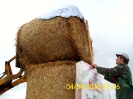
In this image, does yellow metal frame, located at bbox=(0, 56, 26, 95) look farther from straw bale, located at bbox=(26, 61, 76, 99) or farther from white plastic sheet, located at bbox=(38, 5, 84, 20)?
white plastic sheet, located at bbox=(38, 5, 84, 20)

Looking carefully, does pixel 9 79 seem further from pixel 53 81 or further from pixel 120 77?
pixel 120 77

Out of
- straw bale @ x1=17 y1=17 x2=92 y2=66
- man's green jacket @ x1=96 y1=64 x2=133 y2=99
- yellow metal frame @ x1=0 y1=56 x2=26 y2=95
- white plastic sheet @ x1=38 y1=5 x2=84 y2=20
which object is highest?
white plastic sheet @ x1=38 y1=5 x2=84 y2=20

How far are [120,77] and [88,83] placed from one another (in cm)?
61

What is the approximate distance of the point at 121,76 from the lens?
179 inches

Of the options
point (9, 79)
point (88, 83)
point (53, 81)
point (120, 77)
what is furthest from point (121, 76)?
point (9, 79)

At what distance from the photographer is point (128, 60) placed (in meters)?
4.74

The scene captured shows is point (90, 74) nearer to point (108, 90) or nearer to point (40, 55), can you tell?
point (108, 90)

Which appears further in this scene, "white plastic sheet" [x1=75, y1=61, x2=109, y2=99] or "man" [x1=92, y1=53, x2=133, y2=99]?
"white plastic sheet" [x1=75, y1=61, x2=109, y2=99]

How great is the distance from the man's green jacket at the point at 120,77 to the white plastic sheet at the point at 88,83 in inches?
14.0

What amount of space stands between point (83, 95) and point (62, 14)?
1.92 metres

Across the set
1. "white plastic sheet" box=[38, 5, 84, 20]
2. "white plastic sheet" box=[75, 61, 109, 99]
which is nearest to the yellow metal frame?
"white plastic sheet" box=[38, 5, 84, 20]

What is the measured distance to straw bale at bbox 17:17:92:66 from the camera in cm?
560

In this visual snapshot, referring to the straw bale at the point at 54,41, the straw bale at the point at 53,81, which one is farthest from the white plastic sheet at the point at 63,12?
the straw bale at the point at 53,81

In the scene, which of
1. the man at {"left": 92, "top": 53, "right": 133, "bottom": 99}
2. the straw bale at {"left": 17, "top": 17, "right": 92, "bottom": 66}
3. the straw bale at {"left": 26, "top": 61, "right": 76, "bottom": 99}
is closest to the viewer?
the man at {"left": 92, "top": 53, "right": 133, "bottom": 99}
